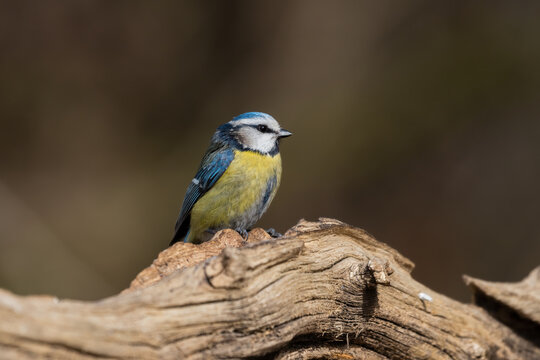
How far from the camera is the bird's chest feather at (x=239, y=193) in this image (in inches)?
134

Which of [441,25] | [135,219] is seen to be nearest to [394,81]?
[441,25]

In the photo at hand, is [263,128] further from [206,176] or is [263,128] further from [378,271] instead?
[378,271]

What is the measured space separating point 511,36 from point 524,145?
1.32 metres

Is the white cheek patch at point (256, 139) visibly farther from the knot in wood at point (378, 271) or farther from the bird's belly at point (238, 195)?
the knot in wood at point (378, 271)

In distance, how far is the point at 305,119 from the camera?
6688 millimetres

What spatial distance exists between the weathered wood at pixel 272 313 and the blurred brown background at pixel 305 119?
3.56m

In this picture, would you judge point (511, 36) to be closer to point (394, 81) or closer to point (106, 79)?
point (394, 81)

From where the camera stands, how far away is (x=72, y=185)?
6.78 metres

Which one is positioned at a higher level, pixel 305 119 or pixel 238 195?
A: pixel 305 119

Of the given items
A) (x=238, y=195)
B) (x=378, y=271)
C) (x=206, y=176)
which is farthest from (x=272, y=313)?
(x=206, y=176)

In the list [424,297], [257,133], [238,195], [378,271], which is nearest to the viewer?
[378,271]

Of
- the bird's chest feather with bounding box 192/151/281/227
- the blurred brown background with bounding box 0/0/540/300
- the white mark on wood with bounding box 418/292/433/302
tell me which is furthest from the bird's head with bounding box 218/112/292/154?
the blurred brown background with bounding box 0/0/540/300

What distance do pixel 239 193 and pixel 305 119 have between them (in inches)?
135

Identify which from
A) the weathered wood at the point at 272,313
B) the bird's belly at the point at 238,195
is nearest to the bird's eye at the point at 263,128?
the bird's belly at the point at 238,195
